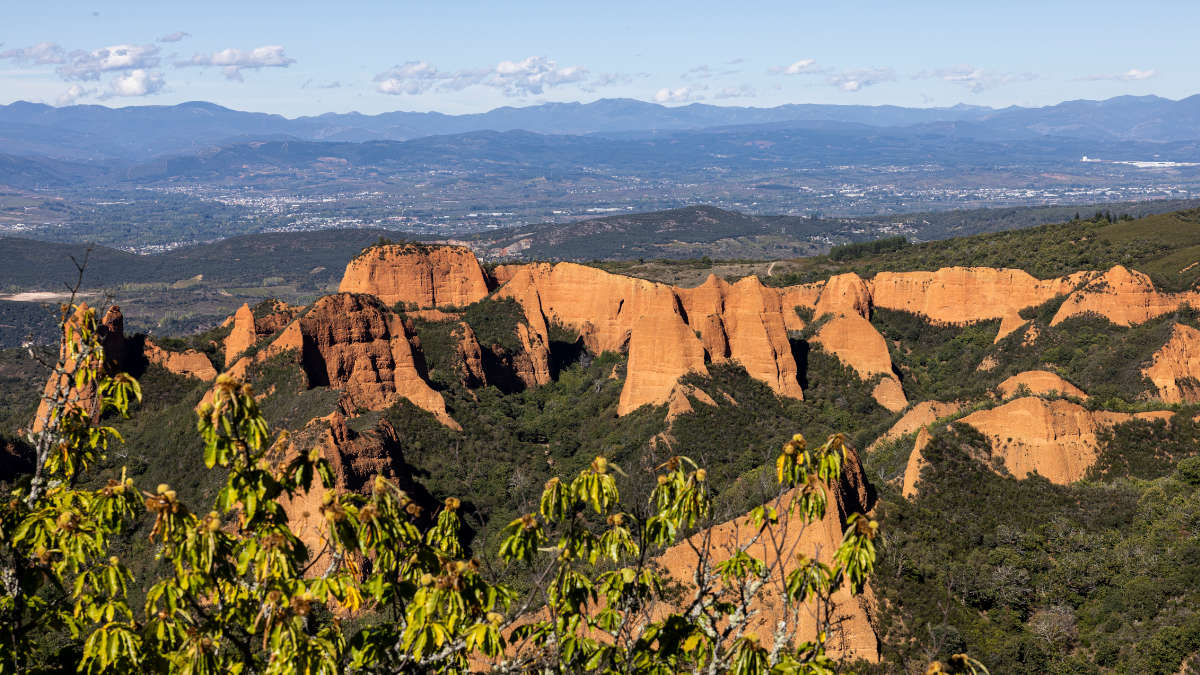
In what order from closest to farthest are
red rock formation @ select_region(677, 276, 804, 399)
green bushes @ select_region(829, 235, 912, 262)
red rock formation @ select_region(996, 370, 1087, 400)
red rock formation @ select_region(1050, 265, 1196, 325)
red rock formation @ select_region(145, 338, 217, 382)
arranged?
red rock formation @ select_region(996, 370, 1087, 400) → red rock formation @ select_region(145, 338, 217, 382) → red rock formation @ select_region(677, 276, 804, 399) → red rock formation @ select_region(1050, 265, 1196, 325) → green bushes @ select_region(829, 235, 912, 262)

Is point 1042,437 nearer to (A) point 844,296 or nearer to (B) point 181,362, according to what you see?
(A) point 844,296

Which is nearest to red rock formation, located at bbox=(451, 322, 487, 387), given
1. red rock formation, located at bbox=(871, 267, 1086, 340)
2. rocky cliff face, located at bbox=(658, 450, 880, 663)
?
rocky cliff face, located at bbox=(658, 450, 880, 663)

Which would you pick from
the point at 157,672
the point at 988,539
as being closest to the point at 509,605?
the point at 157,672

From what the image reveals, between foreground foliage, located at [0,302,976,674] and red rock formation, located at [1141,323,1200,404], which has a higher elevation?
foreground foliage, located at [0,302,976,674]

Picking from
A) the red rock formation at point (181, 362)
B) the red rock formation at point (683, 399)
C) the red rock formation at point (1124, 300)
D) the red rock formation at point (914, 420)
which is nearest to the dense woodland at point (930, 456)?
the red rock formation at point (683, 399)

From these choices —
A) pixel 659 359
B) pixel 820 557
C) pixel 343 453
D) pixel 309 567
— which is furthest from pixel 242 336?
pixel 309 567

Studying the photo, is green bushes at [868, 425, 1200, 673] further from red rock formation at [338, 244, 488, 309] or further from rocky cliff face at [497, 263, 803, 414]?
red rock formation at [338, 244, 488, 309]
